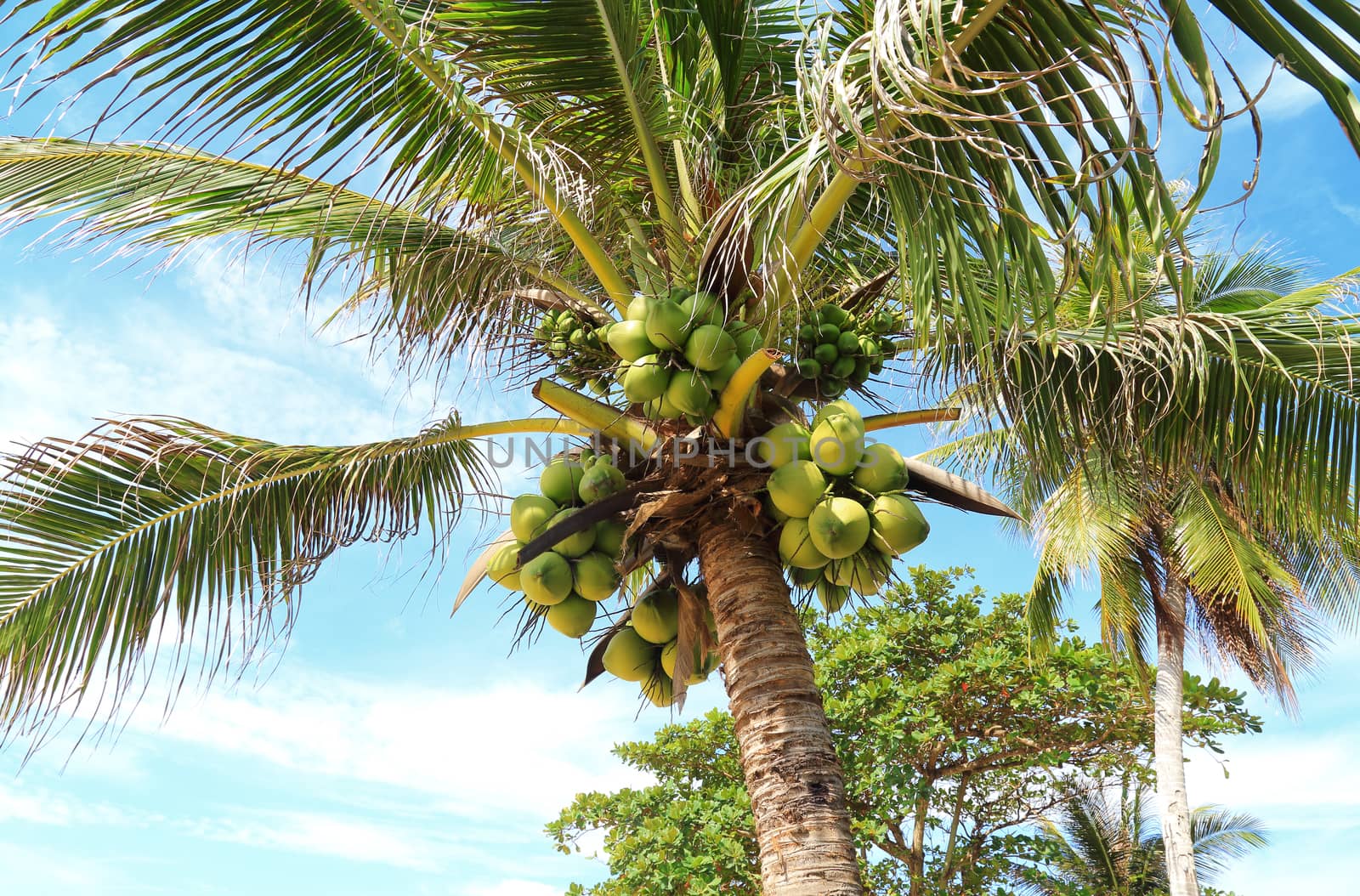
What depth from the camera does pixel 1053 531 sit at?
428 inches

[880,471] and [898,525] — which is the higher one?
[880,471]

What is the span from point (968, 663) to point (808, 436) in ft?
25.1

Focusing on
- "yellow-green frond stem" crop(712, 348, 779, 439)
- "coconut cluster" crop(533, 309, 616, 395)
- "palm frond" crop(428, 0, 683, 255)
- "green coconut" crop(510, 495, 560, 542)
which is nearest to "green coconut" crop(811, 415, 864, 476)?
"yellow-green frond stem" crop(712, 348, 779, 439)

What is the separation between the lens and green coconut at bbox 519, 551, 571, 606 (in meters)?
3.38

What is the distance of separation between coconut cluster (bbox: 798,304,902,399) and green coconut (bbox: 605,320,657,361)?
24.4 inches

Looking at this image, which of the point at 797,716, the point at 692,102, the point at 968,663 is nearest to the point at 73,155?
the point at 692,102

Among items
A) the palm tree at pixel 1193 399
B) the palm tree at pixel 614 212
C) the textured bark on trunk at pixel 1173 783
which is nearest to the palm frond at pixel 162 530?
the palm tree at pixel 614 212

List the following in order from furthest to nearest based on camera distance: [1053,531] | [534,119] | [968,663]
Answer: [1053,531]
[968,663]
[534,119]

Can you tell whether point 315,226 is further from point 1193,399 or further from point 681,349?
point 1193,399

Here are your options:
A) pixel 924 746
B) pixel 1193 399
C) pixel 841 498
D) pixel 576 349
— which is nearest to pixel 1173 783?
pixel 924 746

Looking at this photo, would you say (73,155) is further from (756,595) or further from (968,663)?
(968,663)

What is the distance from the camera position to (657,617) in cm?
369

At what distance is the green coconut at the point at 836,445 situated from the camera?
10.5 feet

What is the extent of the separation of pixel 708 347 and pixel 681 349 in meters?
0.11
